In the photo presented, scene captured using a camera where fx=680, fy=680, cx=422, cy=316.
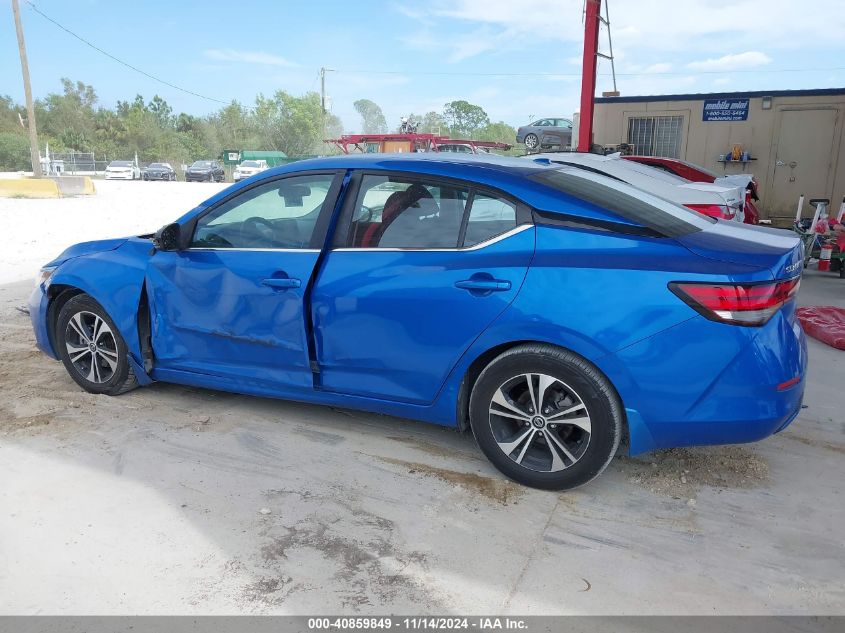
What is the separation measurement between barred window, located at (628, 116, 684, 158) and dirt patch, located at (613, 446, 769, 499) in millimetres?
12832

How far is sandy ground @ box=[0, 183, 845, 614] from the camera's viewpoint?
2.57 metres

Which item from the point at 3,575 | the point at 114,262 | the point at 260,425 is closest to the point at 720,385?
the point at 260,425

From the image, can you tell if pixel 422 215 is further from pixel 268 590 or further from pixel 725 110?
pixel 725 110

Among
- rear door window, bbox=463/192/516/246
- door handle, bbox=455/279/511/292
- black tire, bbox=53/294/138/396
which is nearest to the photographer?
door handle, bbox=455/279/511/292

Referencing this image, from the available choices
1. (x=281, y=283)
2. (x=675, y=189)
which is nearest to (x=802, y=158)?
(x=675, y=189)

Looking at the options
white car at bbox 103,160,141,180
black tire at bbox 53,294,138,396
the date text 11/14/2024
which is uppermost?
white car at bbox 103,160,141,180

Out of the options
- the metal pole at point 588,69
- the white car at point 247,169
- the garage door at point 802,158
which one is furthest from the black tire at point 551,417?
the white car at point 247,169

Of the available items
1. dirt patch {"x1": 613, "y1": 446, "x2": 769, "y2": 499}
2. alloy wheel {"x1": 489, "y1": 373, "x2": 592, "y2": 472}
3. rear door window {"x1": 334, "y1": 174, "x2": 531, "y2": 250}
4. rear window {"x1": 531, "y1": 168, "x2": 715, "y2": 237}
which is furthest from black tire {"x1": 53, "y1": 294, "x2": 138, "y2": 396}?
dirt patch {"x1": 613, "y1": 446, "x2": 769, "y2": 499}

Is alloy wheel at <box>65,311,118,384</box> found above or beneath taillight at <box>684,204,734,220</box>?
beneath

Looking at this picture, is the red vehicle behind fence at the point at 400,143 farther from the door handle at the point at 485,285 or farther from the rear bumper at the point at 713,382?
the rear bumper at the point at 713,382

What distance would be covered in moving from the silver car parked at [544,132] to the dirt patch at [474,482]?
28.4 meters

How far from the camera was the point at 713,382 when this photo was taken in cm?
285

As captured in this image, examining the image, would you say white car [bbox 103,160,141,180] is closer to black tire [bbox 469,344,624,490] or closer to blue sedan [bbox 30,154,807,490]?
blue sedan [bbox 30,154,807,490]

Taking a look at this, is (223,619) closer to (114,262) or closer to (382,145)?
(114,262)
